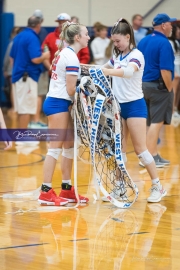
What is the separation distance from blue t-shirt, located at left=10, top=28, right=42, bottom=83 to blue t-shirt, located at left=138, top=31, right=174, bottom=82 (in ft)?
8.37

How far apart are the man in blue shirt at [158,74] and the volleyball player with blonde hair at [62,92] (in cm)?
212

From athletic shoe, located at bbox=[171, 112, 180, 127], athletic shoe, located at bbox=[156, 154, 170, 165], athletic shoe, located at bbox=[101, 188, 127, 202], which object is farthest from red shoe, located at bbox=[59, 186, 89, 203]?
athletic shoe, located at bbox=[171, 112, 180, 127]

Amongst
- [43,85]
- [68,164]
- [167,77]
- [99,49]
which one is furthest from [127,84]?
[99,49]

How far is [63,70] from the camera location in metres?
6.12

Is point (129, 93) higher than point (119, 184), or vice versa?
point (129, 93)

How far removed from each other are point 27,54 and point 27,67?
0.66ft

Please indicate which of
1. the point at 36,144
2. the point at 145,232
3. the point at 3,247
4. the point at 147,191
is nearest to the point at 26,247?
the point at 3,247

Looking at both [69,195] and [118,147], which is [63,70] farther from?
[69,195]

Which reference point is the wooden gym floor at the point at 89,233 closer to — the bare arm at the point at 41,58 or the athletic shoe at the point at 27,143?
the athletic shoe at the point at 27,143

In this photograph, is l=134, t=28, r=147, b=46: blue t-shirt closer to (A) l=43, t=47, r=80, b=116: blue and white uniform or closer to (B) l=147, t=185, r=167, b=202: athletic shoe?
(B) l=147, t=185, r=167, b=202: athletic shoe

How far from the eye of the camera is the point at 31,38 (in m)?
10.5

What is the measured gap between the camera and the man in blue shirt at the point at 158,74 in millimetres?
8172

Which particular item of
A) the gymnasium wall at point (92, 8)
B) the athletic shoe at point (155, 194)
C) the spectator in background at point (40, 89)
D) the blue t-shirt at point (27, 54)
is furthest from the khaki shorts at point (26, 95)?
the athletic shoe at point (155, 194)

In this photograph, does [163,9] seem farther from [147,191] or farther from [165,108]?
[147,191]
